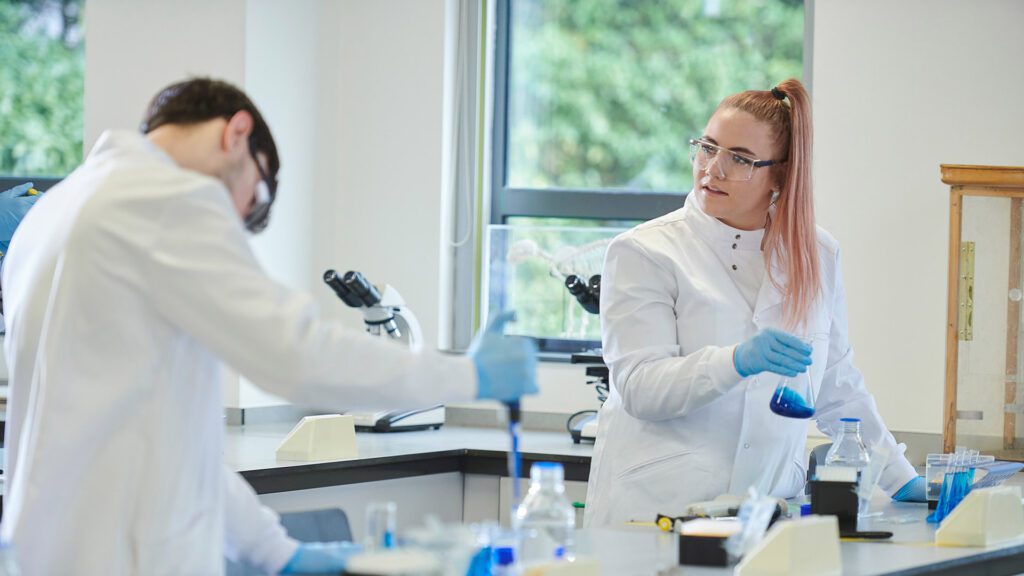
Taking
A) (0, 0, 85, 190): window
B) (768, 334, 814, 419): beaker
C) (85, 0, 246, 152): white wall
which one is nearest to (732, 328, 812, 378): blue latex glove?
(768, 334, 814, 419): beaker

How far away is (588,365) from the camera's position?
3.91m

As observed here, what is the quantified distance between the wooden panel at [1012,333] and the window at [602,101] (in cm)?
102

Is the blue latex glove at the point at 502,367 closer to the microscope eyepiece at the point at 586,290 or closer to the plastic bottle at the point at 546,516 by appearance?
the plastic bottle at the point at 546,516

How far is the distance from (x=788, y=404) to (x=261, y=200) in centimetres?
109

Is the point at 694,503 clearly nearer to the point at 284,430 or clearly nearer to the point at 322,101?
the point at 284,430

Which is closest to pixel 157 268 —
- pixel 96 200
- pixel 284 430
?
pixel 96 200

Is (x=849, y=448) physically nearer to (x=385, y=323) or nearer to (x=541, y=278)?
(x=385, y=323)

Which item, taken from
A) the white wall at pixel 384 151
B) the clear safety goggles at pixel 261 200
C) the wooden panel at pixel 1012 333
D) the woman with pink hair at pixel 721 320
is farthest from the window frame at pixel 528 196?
the clear safety goggles at pixel 261 200

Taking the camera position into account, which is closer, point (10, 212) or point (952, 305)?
point (10, 212)

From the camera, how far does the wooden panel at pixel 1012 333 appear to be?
3432 millimetres

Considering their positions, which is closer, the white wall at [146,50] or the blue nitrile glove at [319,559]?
the blue nitrile glove at [319,559]

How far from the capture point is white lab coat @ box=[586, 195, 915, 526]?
95.0 inches


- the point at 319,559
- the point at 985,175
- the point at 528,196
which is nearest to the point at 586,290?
the point at 528,196

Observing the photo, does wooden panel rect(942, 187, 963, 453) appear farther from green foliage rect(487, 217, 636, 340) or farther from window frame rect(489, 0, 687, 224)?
green foliage rect(487, 217, 636, 340)
